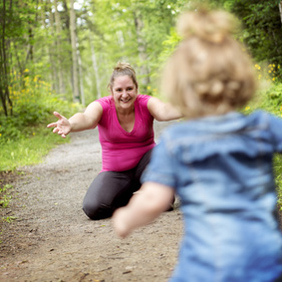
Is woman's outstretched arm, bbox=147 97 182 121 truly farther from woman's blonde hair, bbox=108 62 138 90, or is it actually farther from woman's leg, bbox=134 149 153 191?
woman's leg, bbox=134 149 153 191

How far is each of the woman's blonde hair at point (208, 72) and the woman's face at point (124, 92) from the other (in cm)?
298

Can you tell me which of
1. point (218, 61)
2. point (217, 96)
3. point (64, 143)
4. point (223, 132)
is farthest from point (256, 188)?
point (64, 143)

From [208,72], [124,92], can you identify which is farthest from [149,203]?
[124,92]

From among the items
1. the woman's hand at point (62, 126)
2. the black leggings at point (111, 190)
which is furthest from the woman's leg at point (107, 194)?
the woman's hand at point (62, 126)

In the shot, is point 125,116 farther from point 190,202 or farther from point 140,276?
Result: point 190,202

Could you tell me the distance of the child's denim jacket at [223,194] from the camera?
1266mm

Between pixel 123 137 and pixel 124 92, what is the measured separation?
1.68 ft

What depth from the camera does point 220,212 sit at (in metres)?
1.29

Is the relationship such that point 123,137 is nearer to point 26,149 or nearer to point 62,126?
point 62,126

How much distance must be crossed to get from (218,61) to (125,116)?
131 inches

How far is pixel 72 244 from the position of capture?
373 cm

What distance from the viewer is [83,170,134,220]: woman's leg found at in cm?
448

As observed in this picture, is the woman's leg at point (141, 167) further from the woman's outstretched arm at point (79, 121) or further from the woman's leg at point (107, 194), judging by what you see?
the woman's outstretched arm at point (79, 121)

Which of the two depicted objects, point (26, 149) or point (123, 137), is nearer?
point (123, 137)
